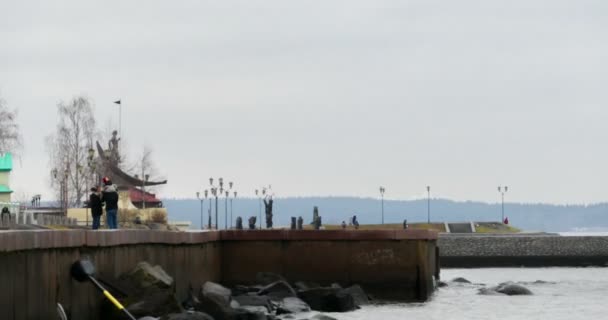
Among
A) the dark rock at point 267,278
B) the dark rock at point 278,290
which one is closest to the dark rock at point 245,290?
the dark rock at point 278,290

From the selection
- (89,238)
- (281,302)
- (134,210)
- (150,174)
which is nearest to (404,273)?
(281,302)

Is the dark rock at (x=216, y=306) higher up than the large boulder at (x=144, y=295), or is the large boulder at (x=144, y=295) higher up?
the large boulder at (x=144, y=295)

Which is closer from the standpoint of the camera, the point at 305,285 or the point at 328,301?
the point at 328,301

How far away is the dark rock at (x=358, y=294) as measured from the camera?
38.3m

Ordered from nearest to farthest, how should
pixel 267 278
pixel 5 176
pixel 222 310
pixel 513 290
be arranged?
pixel 222 310, pixel 267 278, pixel 513 290, pixel 5 176

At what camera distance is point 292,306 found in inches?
1374

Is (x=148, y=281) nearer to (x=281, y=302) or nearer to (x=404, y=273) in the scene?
(x=281, y=302)

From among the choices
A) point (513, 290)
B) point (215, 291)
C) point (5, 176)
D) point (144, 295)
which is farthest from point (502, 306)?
point (5, 176)

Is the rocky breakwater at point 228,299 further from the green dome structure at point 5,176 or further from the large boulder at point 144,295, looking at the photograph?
the green dome structure at point 5,176

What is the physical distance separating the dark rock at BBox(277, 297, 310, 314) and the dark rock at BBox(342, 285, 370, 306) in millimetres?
2318

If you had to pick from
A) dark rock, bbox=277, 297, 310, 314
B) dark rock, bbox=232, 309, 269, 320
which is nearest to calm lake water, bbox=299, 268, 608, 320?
dark rock, bbox=277, 297, 310, 314

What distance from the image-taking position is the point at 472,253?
98.2 m

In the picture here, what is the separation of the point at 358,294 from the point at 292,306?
4293 millimetres

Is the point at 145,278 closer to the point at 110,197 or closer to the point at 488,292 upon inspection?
the point at 110,197
